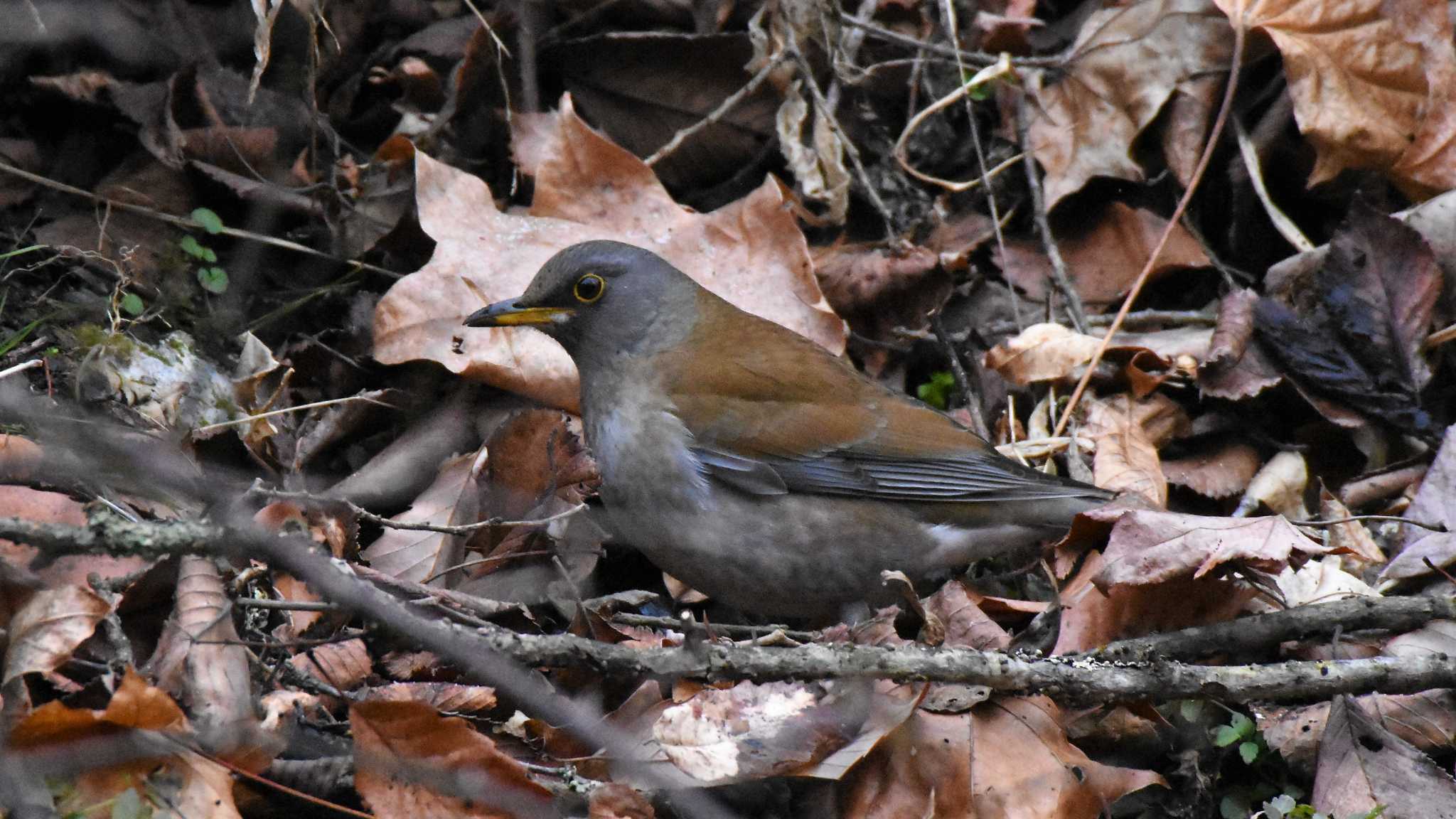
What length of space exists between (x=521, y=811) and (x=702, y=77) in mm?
3940

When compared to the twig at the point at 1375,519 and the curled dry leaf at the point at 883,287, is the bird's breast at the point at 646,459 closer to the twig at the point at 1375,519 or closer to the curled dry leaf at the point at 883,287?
the curled dry leaf at the point at 883,287

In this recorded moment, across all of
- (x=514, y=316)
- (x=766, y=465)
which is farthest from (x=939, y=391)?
(x=514, y=316)

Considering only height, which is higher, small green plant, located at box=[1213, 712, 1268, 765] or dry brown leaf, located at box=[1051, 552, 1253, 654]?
dry brown leaf, located at box=[1051, 552, 1253, 654]

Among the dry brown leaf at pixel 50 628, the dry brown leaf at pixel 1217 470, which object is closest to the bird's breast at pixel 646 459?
the dry brown leaf at pixel 50 628

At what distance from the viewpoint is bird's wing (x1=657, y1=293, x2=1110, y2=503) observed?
4.64 meters

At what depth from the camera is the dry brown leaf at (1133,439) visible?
193 inches

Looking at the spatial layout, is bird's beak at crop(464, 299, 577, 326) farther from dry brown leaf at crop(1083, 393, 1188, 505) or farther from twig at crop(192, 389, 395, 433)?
dry brown leaf at crop(1083, 393, 1188, 505)

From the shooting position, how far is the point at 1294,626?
3.90 metres

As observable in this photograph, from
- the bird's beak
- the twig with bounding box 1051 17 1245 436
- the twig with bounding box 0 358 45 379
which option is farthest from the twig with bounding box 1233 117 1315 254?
the twig with bounding box 0 358 45 379

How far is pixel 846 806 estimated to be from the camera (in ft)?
11.5

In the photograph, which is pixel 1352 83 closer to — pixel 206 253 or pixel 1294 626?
pixel 1294 626

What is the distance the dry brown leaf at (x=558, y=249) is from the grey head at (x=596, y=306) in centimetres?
24

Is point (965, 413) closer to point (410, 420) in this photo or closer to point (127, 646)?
point (410, 420)

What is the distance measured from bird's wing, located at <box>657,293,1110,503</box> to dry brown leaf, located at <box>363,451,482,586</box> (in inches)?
31.9
